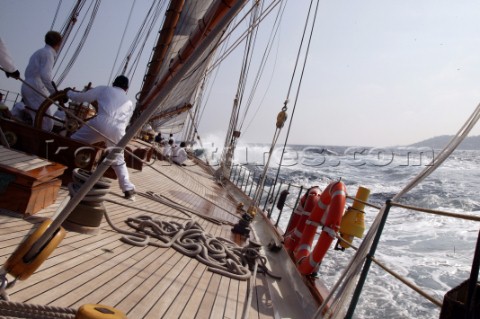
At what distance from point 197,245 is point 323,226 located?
114 centimetres

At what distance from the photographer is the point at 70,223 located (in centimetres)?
257

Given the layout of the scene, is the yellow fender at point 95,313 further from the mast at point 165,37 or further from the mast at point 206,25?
the mast at point 165,37

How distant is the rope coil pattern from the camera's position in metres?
2.78

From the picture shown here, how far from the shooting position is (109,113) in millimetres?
3508

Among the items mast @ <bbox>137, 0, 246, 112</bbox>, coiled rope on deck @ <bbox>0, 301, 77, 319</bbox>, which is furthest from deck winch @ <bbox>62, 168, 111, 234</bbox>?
coiled rope on deck @ <bbox>0, 301, 77, 319</bbox>

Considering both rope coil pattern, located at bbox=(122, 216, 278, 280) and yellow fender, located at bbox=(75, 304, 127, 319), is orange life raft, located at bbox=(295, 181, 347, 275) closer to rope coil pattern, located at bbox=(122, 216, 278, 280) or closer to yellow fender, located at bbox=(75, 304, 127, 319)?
rope coil pattern, located at bbox=(122, 216, 278, 280)

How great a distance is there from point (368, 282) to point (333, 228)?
12.0ft

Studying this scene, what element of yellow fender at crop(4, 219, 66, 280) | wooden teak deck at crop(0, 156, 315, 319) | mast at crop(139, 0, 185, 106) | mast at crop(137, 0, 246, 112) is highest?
mast at crop(139, 0, 185, 106)

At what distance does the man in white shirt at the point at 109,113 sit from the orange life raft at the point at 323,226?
205 centimetres

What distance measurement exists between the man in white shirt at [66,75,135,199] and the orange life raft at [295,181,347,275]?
80.7 inches

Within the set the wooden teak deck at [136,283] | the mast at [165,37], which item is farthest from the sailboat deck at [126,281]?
the mast at [165,37]

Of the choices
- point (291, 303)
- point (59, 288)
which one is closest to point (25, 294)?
point (59, 288)

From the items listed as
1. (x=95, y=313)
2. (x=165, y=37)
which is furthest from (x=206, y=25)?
(x=165, y=37)

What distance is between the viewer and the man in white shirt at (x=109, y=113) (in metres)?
3.45
